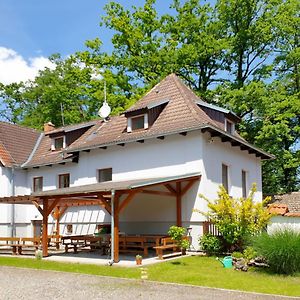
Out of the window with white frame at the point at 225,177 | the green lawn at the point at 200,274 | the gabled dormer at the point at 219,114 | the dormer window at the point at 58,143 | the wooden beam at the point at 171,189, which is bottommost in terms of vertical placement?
the green lawn at the point at 200,274

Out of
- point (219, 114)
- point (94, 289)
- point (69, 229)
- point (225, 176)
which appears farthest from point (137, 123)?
point (94, 289)

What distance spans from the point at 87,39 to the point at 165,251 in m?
21.1

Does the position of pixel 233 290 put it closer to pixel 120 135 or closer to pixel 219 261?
pixel 219 261

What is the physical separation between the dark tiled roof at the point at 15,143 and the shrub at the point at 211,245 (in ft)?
42.9

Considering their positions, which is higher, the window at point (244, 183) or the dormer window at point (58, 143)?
the dormer window at point (58, 143)

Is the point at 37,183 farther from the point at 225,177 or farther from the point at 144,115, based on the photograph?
the point at 225,177

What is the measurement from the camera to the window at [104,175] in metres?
20.7

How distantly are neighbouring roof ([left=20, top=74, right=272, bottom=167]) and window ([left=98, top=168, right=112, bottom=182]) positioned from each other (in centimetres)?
135

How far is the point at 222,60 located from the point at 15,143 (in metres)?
15.6

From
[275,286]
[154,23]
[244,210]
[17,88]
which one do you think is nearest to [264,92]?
[154,23]

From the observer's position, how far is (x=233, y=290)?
948cm

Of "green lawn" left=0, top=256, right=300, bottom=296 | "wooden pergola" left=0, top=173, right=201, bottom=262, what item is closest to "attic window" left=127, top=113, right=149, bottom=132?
"wooden pergola" left=0, top=173, right=201, bottom=262

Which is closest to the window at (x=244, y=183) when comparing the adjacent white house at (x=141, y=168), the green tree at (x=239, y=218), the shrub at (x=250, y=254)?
the adjacent white house at (x=141, y=168)

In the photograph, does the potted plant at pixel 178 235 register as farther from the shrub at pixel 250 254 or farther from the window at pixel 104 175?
the window at pixel 104 175
